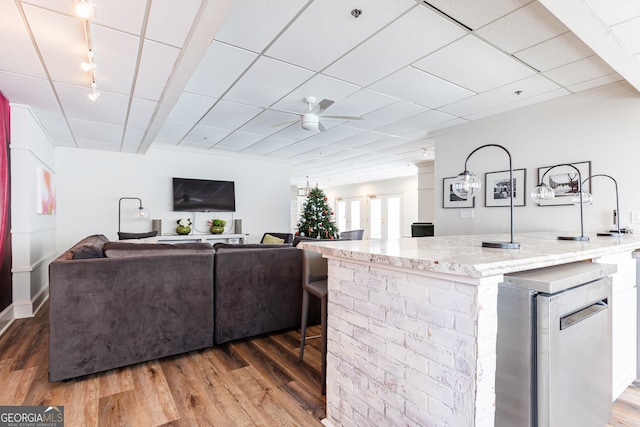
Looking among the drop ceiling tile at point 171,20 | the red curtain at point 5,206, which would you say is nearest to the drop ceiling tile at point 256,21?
the drop ceiling tile at point 171,20

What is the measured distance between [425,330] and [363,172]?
8418mm

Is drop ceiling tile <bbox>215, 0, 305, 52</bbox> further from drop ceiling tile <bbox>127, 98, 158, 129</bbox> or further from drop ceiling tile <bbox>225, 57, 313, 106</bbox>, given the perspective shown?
drop ceiling tile <bbox>127, 98, 158, 129</bbox>

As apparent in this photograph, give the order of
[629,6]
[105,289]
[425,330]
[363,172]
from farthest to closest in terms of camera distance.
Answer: [363,172]
[105,289]
[629,6]
[425,330]

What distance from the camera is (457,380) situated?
1044 mm

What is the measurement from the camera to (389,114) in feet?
13.6

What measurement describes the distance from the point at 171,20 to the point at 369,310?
2051 millimetres

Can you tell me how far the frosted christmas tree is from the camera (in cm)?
656

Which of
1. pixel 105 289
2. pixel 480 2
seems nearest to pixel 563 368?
pixel 480 2

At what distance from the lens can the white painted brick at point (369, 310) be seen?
1.34m

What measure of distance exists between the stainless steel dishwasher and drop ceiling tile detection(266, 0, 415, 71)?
1861 millimetres

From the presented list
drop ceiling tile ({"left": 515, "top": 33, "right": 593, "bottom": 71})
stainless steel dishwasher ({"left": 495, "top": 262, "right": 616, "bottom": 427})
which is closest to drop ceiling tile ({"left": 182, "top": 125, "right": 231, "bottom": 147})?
drop ceiling tile ({"left": 515, "top": 33, "right": 593, "bottom": 71})

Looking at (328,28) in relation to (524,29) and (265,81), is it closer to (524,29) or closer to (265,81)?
(265,81)

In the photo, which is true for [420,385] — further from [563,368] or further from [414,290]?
[563,368]

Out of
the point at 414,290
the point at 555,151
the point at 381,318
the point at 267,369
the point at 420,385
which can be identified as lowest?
the point at 267,369
